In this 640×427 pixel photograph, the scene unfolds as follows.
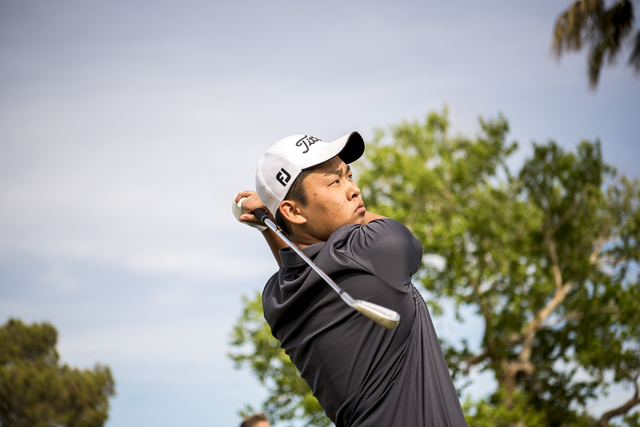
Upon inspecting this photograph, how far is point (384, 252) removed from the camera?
6.89ft

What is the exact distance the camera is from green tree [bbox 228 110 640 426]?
2217 cm

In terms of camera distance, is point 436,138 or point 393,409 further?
A: point 436,138

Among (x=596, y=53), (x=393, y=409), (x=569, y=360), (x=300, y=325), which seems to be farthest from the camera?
(x=569, y=360)

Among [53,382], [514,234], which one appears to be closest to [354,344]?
[514,234]

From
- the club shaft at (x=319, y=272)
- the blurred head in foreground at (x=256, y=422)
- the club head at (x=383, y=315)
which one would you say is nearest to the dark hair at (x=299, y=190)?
the club shaft at (x=319, y=272)

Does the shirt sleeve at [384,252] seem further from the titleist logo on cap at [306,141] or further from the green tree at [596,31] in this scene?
the green tree at [596,31]

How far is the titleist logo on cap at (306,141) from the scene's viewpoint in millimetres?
2395

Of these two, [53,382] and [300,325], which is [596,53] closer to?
[300,325]

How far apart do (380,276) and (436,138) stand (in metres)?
24.8

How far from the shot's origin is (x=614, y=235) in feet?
82.2

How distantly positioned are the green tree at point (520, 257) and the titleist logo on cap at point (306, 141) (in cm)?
1851

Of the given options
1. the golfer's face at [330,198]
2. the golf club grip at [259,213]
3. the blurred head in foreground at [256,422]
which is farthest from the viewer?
the blurred head in foreground at [256,422]

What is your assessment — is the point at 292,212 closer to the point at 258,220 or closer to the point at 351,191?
the point at 351,191

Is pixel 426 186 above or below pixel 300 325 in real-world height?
above
